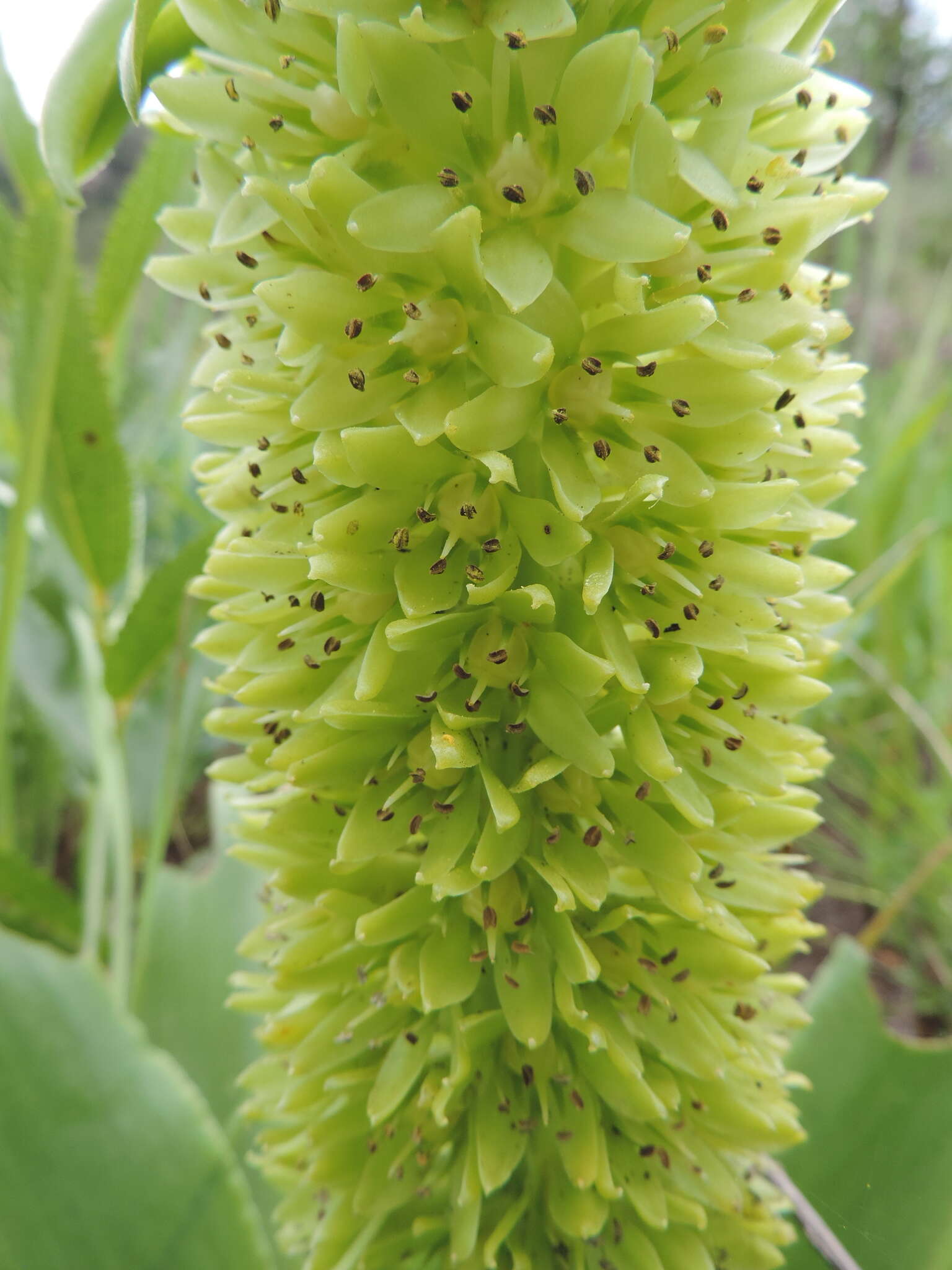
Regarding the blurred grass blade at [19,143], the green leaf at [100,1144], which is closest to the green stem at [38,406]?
the blurred grass blade at [19,143]

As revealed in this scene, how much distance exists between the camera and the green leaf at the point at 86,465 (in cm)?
Answer: 70

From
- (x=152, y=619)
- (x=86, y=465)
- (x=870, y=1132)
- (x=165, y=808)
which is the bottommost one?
(x=870, y=1132)

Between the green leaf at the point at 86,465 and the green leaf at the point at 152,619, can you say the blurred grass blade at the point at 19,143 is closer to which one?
the green leaf at the point at 86,465

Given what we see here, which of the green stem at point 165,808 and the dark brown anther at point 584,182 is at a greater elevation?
the dark brown anther at point 584,182

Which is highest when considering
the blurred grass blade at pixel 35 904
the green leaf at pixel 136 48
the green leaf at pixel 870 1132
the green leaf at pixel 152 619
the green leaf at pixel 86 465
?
the green leaf at pixel 136 48

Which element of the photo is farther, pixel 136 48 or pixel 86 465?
pixel 86 465

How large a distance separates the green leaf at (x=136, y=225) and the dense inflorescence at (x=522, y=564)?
0.30 m

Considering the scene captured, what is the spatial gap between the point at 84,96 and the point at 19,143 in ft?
1.19

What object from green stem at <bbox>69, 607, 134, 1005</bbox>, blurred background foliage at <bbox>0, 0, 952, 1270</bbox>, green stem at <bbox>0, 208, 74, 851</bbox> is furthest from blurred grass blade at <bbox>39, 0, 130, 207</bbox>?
green stem at <bbox>69, 607, 134, 1005</bbox>

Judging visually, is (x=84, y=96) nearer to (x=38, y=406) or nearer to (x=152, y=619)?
(x=38, y=406)

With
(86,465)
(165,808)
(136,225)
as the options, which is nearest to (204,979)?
(165,808)

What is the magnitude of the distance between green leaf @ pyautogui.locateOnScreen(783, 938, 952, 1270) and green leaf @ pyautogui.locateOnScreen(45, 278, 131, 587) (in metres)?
0.60

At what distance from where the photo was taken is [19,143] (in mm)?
755

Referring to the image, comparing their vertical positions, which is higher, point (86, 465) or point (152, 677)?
point (86, 465)
